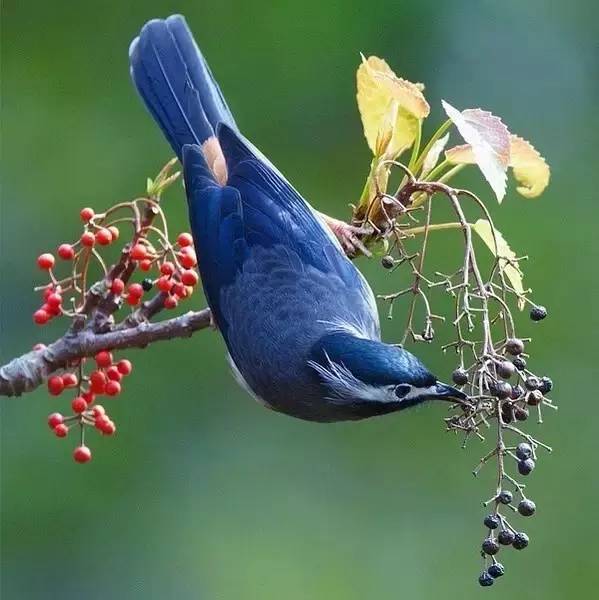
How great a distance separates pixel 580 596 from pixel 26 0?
3384 mm

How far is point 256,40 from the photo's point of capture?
565 cm

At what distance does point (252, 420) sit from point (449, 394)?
113 inches

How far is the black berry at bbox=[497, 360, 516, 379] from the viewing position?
2.36 meters

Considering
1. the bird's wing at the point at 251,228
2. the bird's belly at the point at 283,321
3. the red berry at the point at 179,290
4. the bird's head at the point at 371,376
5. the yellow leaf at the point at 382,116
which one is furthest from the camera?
the bird's wing at the point at 251,228

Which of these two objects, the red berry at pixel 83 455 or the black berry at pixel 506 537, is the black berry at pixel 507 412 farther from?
the red berry at pixel 83 455

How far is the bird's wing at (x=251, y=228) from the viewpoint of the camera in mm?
3273

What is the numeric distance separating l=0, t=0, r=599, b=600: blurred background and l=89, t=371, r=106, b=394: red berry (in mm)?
1965

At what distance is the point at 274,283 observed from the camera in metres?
3.28

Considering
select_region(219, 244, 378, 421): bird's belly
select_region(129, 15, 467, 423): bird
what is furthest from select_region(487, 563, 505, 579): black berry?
select_region(219, 244, 378, 421): bird's belly

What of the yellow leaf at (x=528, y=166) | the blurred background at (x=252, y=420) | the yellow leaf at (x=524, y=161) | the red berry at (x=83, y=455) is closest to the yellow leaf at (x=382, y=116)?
the yellow leaf at (x=524, y=161)

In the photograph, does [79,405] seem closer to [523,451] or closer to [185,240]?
[185,240]

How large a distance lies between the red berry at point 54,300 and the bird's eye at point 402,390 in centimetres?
86

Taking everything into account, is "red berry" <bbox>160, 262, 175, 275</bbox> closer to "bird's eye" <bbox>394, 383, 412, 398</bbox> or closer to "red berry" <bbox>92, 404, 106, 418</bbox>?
"red berry" <bbox>92, 404, 106, 418</bbox>

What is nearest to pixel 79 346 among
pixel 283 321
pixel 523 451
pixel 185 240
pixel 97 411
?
pixel 97 411
